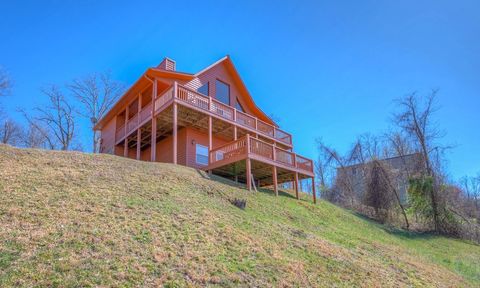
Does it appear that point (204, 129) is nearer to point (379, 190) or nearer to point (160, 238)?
point (379, 190)

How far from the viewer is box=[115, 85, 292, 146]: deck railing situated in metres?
16.7

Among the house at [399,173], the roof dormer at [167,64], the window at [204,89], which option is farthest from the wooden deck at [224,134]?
the house at [399,173]

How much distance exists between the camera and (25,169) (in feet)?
32.8

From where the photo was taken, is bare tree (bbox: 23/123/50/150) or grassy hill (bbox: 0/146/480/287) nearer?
grassy hill (bbox: 0/146/480/287)

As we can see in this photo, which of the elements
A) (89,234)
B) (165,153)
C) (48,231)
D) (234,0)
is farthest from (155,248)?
(165,153)

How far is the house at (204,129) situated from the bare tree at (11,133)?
14.7 m

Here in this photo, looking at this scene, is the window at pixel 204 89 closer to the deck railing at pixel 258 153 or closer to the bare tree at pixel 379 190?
the deck railing at pixel 258 153

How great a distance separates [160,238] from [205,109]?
11081 millimetres

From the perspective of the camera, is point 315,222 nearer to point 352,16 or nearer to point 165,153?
point 352,16

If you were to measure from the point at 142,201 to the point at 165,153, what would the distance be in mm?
11221

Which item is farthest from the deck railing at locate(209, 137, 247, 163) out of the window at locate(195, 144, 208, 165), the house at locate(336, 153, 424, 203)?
the house at locate(336, 153, 424, 203)

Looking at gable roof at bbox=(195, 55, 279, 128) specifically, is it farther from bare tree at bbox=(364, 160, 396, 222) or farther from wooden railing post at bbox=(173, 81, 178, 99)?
bare tree at bbox=(364, 160, 396, 222)

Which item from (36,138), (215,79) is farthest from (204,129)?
(36,138)

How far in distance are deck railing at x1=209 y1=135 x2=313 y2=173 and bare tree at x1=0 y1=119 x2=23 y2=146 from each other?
2571 centimetres
